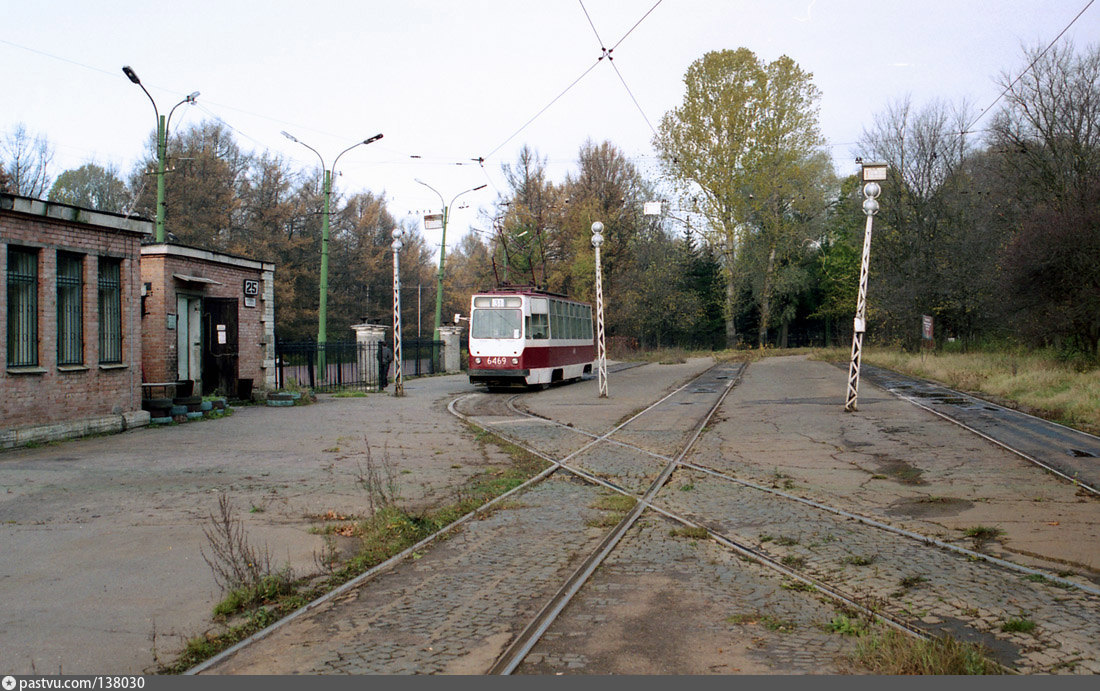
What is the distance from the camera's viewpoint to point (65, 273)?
555 inches

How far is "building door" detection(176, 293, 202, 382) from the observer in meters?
19.0

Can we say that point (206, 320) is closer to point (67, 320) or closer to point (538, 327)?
point (67, 320)

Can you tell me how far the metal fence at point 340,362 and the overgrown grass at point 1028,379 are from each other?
1763 centimetres

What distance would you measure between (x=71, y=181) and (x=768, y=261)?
4454 centimetres

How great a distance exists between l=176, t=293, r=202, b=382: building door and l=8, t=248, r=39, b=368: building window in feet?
18.2

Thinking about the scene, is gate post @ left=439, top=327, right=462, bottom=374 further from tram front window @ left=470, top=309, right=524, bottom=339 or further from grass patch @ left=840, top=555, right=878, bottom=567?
grass patch @ left=840, top=555, right=878, bottom=567

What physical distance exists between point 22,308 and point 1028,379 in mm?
22843

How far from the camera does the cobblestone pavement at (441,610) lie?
445cm

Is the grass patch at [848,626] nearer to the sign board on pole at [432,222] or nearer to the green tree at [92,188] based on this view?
the sign board on pole at [432,222]

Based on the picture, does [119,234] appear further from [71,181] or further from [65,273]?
[71,181]

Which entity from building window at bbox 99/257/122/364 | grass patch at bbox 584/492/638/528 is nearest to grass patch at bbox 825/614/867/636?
grass patch at bbox 584/492/638/528

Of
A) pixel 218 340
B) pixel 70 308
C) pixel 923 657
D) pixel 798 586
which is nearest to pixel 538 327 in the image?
pixel 218 340

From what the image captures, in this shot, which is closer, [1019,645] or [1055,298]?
[1019,645]

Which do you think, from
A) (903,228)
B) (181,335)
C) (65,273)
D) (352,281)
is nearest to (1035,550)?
(65,273)
